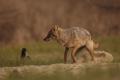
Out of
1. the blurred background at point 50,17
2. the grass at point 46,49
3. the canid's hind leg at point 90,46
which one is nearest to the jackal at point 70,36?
the canid's hind leg at point 90,46

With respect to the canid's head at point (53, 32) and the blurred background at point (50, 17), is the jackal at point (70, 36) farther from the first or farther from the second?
the blurred background at point (50, 17)

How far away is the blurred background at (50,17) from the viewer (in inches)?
590

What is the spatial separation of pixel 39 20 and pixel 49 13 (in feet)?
1.30

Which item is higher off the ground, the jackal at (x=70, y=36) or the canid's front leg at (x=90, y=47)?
the jackal at (x=70, y=36)

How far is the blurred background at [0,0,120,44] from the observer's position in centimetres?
1498

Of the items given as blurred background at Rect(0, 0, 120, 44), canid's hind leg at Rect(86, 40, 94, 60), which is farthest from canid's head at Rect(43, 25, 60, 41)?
blurred background at Rect(0, 0, 120, 44)

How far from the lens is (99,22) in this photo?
16.0 m

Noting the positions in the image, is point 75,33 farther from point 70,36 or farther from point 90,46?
point 90,46

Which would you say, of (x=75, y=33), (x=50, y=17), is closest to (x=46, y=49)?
(x=50, y=17)

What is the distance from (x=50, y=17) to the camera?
15.5 m

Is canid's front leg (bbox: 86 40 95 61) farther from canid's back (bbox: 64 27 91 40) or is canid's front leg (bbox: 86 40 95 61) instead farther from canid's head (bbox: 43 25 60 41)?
canid's head (bbox: 43 25 60 41)

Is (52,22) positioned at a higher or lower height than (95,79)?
higher

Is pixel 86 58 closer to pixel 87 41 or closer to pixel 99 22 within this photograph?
pixel 87 41

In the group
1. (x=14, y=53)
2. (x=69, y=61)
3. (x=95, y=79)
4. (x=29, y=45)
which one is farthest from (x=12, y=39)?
(x=95, y=79)
